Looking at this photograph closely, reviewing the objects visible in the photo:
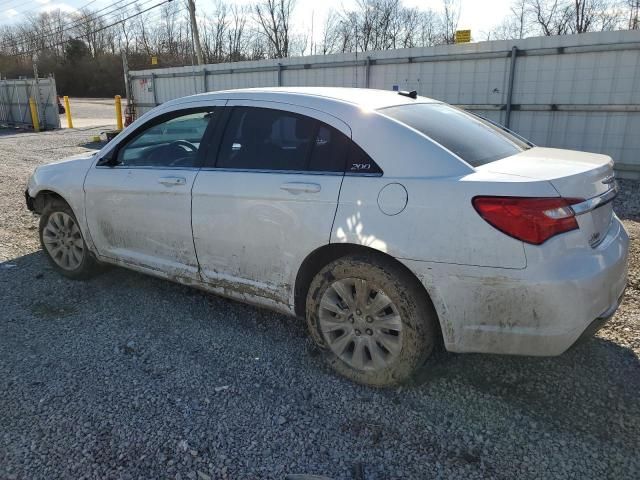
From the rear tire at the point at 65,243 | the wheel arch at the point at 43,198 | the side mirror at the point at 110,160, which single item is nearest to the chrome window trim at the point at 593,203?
the side mirror at the point at 110,160

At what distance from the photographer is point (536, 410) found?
2676 mm

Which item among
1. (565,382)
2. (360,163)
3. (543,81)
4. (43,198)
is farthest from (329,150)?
(543,81)

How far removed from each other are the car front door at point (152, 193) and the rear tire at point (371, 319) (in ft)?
3.72

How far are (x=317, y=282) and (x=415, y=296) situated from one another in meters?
0.61

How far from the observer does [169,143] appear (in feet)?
12.9

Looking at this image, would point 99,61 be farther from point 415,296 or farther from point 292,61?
point 415,296

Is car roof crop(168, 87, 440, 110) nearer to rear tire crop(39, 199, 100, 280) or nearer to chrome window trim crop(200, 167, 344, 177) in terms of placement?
chrome window trim crop(200, 167, 344, 177)

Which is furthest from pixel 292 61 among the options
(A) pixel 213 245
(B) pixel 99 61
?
(B) pixel 99 61

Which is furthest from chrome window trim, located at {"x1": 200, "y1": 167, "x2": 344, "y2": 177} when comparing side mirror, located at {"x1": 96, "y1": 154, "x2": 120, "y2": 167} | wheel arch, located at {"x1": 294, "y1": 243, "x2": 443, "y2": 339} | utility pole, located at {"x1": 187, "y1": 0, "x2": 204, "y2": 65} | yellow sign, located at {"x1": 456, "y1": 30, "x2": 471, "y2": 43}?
utility pole, located at {"x1": 187, "y1": 0, "x2": 204, "y2": 65}

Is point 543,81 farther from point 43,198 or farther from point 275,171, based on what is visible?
point 43,198

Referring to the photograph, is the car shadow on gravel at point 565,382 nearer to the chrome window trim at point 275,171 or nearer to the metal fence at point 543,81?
the chrome window trim at point 275,171

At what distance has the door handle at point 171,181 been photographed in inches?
137

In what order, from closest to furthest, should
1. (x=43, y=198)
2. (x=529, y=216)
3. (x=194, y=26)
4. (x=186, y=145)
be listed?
(x=529, y=216), (x=186, y=145), (x=43, y=198), (x=194, y=26)

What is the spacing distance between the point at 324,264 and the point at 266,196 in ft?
1.79
